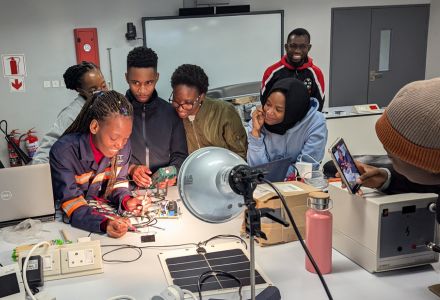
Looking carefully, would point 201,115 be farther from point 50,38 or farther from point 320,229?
point 50,38

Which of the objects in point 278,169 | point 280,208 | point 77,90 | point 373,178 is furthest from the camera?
point 77,90

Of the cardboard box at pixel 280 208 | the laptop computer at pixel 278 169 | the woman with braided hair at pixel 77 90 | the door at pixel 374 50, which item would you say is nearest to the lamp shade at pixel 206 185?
the cardboard box at pixel 280 208

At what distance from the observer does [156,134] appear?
7.98 ft

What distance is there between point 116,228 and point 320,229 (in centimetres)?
85

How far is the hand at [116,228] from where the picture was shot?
181cm

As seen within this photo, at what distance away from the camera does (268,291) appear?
1305 mm

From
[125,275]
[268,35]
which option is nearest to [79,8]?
[268,35]

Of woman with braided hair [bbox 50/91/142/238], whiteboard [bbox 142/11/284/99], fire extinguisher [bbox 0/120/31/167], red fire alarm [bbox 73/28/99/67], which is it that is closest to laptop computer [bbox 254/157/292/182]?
woman with braided hair [bbox 50/91/142/238]

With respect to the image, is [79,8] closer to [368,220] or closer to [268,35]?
[268,35]

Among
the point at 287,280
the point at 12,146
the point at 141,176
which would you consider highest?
the point at 141,176

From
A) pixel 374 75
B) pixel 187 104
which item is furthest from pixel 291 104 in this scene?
pixel 374 75

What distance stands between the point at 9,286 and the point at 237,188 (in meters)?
0.79

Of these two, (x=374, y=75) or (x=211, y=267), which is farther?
(x=374, y=75)

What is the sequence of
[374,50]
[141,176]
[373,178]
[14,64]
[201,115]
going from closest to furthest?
[373,178] → [141,176] → [201,115] → [14,64] → [374,50]
